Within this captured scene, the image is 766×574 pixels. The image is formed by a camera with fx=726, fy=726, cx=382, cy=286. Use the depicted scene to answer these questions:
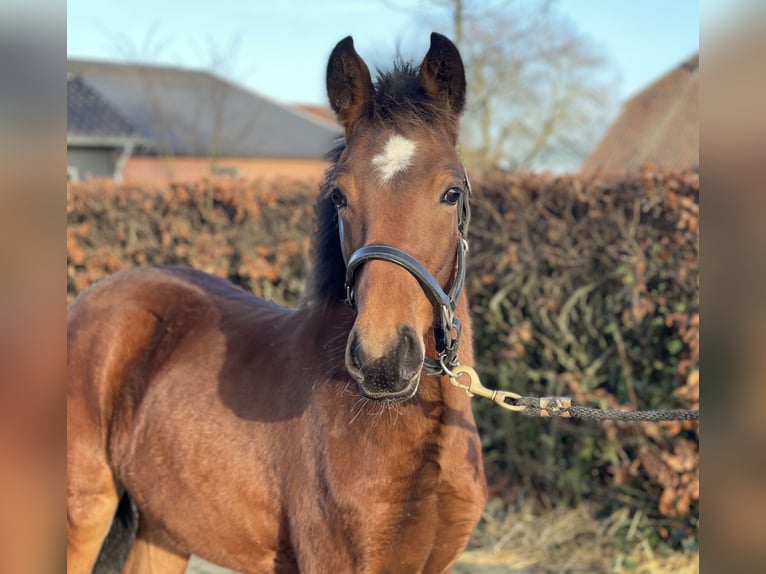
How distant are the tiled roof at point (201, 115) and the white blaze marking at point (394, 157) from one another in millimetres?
21561

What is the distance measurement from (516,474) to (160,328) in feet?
11.0

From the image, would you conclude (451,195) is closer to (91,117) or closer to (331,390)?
(331,390)

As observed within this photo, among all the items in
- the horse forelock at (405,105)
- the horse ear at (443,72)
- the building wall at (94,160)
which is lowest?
the horse forelock at (405,105)

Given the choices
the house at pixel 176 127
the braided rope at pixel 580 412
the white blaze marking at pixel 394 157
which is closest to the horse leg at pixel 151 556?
the braided rope at pixel 580 412

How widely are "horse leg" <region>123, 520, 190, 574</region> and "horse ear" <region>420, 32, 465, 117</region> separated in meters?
2.47

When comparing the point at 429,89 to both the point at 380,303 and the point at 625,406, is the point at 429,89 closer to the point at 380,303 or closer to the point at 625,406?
the point at 380,303

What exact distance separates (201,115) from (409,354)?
27847mm

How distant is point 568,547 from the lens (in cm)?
497

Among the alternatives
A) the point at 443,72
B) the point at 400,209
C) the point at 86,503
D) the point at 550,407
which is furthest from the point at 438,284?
the point at 86,503

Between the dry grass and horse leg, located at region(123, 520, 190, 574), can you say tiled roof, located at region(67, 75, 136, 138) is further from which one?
horse leg, located at region(123, 520, 190, 574)

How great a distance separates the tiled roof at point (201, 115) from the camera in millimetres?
25125

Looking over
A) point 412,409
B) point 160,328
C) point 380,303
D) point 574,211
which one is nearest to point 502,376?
point 574,211

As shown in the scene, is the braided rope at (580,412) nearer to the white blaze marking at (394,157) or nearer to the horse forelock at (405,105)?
the white blaze marking at (394,157)

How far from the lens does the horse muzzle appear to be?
6.12ft
